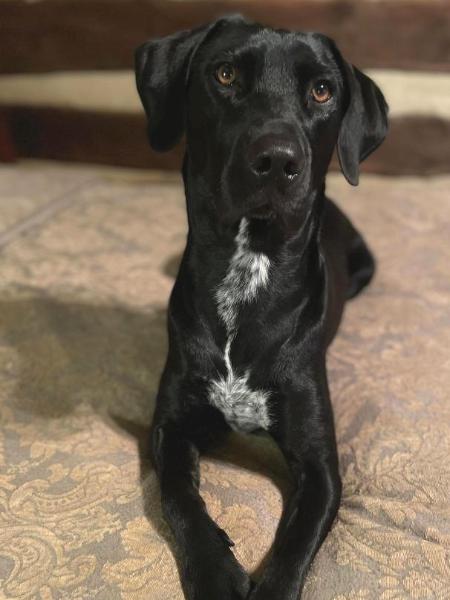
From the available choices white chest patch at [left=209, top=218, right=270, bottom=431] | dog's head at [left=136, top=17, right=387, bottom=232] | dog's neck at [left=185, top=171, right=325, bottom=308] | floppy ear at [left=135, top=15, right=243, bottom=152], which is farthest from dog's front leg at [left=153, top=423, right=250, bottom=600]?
floppy ear at [left=135, top=15, right=243, bottom=152]

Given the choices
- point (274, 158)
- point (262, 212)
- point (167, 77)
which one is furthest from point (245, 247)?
point (167, 77)

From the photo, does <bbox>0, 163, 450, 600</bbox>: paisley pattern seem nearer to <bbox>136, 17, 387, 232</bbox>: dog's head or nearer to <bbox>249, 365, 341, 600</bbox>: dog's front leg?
<bbox>249, 365, 341, 600</bbox>: dog's front leg

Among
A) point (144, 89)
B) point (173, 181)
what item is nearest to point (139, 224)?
point (173, 181)

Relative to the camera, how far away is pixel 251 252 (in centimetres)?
138

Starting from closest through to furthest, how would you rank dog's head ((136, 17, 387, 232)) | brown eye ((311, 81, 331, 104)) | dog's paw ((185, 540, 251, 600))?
dog's paw ((185, 540, 251, 600)) → dog's head ((136, 17, 387, 232)) → brown eye ((311, 81, 331, 104))

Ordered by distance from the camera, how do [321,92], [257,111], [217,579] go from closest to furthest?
[217,579] < [257,111] < [321,92]

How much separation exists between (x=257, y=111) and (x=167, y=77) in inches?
10.1

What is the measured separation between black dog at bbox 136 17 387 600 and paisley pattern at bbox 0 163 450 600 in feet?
0.21

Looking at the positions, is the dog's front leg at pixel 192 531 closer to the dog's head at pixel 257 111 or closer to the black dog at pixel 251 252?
the black dog at pixel 251 252

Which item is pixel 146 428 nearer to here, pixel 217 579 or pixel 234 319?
pixel 234 319

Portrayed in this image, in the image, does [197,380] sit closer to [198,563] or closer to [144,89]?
[198,563]

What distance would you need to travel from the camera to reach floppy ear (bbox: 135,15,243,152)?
4.51 ft

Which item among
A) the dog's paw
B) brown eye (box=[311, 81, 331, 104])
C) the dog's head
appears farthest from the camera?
brown eye (box=[311, 81, 331, 104])

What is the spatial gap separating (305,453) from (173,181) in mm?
1935
